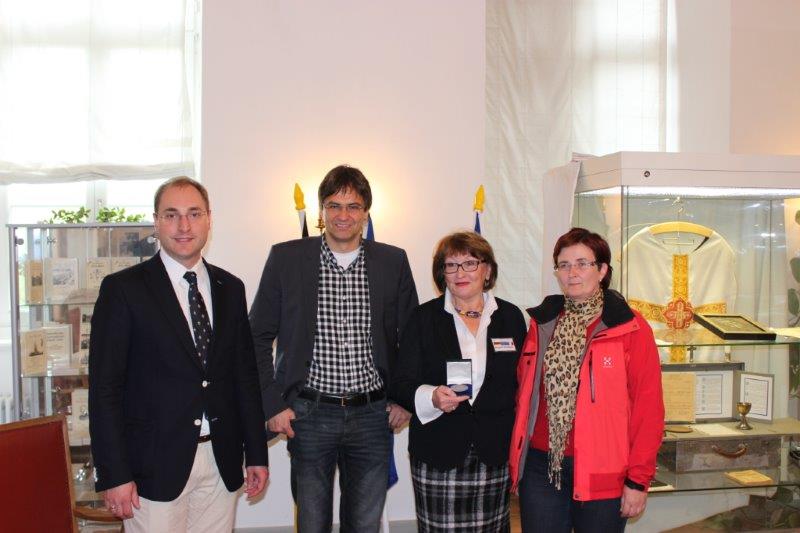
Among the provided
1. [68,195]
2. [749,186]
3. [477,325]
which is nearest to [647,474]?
[477,325]

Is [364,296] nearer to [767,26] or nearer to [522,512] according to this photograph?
[522,512]

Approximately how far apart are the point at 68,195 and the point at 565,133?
346 centimetres

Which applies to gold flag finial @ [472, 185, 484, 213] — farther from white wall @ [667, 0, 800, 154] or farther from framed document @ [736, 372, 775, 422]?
white wall @ [667, 0, 800, 154]

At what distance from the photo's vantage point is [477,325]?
2287 mm

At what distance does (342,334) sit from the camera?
2381 mm

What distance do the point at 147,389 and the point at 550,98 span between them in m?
3.68

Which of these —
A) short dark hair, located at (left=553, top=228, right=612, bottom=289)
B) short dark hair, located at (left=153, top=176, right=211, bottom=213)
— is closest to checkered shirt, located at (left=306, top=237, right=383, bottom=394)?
short dark hair, located at (left=153, top=176, right=211, bottom=213)

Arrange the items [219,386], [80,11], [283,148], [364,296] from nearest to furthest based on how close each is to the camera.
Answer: [219,386] → [364,296] → [283,148] → [80,11]

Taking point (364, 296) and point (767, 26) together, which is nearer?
point (364, 296)

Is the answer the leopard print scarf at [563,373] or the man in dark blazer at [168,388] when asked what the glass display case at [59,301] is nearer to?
the man in dark blazer at [168,388]

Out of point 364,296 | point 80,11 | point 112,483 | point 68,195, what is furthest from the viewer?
point 68,195

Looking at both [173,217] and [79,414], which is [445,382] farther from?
[79,414]

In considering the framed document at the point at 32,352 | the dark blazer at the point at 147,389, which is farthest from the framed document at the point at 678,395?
the framed document at the point at 32,352

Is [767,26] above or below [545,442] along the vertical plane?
above
